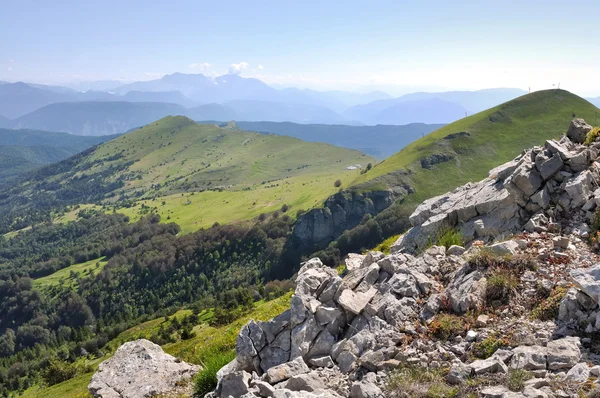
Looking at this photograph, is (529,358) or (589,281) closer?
(529,358)

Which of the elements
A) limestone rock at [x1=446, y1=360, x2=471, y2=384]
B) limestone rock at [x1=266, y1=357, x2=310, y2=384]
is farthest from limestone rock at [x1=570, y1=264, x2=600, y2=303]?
limestone rock at [x1=266, y1=357, x2=310, y2=384]

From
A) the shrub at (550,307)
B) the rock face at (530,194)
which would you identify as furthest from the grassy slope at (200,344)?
the shrub at (550,307)

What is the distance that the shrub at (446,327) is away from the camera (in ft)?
39.4

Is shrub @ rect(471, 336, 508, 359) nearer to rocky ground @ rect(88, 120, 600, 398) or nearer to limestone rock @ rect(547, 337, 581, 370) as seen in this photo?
rocky ground @ rect(88, 120, 600, 398)

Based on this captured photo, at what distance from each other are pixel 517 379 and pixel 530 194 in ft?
39.6

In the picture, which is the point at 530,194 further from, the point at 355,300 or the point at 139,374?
the point at 139,374

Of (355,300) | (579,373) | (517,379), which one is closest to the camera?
(579,373)

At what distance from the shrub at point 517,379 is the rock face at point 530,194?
29.0ft

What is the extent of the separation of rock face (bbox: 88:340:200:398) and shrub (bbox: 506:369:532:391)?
13.6 meters

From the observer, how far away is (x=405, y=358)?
1137 centimetres

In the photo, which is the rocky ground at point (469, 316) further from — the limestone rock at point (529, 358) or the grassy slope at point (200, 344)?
the grassy slope at point (200, 344)

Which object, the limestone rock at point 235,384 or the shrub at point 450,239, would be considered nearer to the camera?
the limestone rock at point 235,384

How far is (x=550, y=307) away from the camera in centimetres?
1170

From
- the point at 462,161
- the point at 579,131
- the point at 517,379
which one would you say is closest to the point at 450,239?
the point at 517,379
